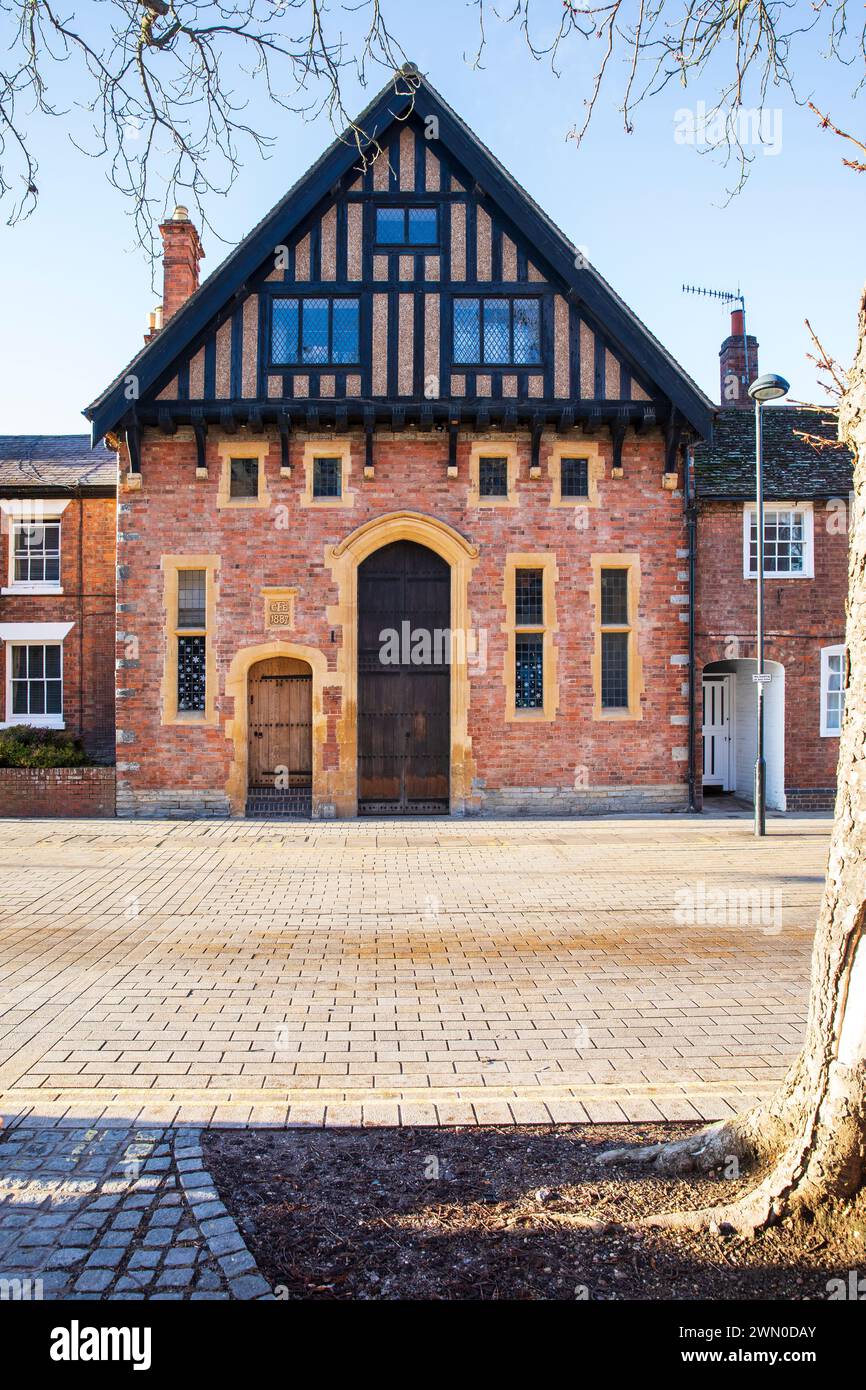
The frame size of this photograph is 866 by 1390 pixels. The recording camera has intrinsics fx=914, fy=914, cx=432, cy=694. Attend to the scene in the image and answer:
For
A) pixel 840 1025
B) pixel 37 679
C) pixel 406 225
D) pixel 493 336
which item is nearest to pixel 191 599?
pixel 37 679

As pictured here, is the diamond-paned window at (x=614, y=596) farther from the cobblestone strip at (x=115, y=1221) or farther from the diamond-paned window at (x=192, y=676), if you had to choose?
the cobblestone strip at (x=115, y=1221)

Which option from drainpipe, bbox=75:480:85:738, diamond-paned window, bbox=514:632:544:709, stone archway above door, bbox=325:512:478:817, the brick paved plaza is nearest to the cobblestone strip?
the brick paved plaza

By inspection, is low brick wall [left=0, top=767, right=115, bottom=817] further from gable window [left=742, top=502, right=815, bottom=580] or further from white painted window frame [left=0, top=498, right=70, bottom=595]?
gable window [left=742, top=502, right=815, bottom=580]

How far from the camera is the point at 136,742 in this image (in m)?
18.0

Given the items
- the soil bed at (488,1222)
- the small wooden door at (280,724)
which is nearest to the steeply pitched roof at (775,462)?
the small wooden door at (280,724)

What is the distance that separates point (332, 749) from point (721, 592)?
856 cm

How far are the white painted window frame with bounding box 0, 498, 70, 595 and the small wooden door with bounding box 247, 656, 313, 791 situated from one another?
664cm

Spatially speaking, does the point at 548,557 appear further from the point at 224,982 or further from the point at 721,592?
the point at 224,982

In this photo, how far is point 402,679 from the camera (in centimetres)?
1841

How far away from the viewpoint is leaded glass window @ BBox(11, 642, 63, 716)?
21.7m

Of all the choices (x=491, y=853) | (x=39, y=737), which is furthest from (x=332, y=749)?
(x=39, y=737)

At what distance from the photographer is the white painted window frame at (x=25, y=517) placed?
21.6 m

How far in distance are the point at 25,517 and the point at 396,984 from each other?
18.3m

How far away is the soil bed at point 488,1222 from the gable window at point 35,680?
19.1 meters
